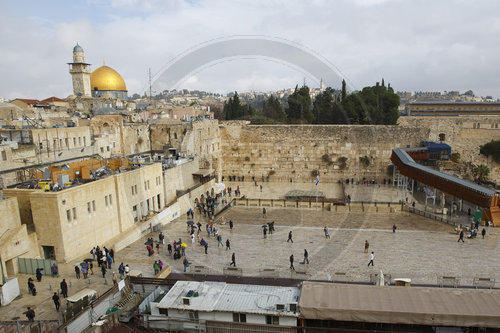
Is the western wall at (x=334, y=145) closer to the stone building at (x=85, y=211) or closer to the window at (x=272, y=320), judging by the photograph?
the stone building at (x=85, y=211)

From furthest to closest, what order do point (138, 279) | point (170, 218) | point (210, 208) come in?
point (210, 208)
point (170, 218)
point (138, 279)

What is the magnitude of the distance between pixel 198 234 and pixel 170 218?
442 cm

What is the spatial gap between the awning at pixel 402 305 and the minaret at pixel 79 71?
5461 cm

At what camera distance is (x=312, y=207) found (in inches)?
1158

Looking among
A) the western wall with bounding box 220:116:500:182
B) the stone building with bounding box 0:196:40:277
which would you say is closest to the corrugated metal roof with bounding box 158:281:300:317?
the stone building with bounding box 0:196:40:277

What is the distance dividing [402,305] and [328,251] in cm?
912

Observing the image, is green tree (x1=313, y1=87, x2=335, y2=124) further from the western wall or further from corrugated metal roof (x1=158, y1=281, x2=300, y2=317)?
corrugated metal roof (x1=158, y1=281, x2=300, y2=317)

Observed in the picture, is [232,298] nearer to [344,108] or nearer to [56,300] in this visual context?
[56,300]

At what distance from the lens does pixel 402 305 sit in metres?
10.3

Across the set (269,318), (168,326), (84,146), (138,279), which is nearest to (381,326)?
(269,318)

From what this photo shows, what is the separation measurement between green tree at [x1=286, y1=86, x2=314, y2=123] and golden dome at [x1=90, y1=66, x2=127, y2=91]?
28678mm

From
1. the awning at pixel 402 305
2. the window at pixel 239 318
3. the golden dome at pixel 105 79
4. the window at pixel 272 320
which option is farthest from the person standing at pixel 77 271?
→ the golden dome at pixel 105 79

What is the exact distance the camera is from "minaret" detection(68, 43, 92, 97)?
5525cm

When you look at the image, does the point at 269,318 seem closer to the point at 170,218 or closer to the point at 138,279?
the point at 138,279
